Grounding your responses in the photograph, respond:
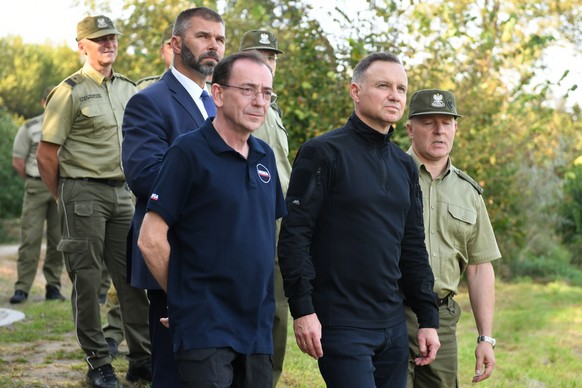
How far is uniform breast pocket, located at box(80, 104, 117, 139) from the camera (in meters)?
6.81

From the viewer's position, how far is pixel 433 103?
16.5ft

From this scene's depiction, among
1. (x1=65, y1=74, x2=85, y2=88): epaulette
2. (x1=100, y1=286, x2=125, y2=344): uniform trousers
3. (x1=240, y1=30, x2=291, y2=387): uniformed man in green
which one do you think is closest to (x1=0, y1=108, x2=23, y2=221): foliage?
A: (x1=100, y1=286, x2=125, y2=344): uniform trousers

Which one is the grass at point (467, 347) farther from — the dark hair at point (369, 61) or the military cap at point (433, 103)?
the dark hair at point (369, 61)

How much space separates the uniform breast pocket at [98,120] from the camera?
6809 millimetres

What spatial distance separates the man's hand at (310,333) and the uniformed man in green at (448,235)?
967 mm

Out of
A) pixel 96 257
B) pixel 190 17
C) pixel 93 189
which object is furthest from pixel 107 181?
pixel 190 17

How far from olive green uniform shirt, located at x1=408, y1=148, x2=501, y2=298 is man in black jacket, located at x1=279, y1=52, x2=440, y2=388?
61 centimetres

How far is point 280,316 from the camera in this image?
5473 millimetres

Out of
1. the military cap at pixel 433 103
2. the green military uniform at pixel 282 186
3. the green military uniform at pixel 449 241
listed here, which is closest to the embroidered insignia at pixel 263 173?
the green military uniform at pixel 449 241

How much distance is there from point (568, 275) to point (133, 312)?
45.1ft

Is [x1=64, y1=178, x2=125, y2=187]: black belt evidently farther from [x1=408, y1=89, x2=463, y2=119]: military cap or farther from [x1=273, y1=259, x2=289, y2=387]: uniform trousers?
[x1=408, y1=89, x2=463, y2=119]: military cap

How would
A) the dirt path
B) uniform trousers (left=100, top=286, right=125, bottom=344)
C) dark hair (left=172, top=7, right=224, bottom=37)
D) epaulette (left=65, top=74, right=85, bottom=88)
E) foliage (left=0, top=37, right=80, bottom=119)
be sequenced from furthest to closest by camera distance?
foliage (left=0, top=37, right=80, bottom=119)
uniform trousers (left=100, top=286, right=125, bottom=344)
epaulette (left=65, top=74, right=85, bottom=88)
the dirt path
dark hair (left=172, top=7, right=224, bottom=37)

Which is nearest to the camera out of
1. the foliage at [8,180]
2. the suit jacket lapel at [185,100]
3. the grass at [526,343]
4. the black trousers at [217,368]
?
the black trousers at [217,368]

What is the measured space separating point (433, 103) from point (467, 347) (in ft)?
17.9
